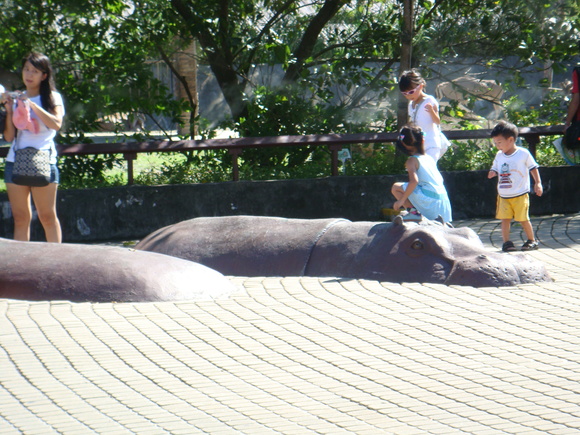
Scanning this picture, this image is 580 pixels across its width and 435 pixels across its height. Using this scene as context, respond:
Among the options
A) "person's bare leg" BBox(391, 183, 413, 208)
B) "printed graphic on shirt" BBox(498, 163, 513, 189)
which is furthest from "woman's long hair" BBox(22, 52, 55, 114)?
"printed graphic on shirt" BBox(498, 163, 513, 189)

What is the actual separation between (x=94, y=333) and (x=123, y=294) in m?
0.83

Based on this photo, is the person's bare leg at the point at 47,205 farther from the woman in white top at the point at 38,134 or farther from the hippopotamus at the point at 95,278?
the hippopotamus at the point at 95,278

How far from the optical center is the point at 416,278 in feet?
23.2

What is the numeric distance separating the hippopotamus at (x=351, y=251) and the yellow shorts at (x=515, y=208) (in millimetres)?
1768

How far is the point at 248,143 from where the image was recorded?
11.4m

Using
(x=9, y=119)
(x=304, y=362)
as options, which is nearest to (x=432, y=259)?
(x=304, y=362)

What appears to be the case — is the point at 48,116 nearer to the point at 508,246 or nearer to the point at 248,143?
the point at 248,143

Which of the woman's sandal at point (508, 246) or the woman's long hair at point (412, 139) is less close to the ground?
the woman's long hair at point (412, 139)

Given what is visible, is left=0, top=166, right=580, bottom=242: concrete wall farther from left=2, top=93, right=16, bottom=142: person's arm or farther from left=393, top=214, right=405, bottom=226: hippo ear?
left=393, top=214, right=405, bottom=226: hippo ear

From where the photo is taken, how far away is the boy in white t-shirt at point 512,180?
29.9 feet

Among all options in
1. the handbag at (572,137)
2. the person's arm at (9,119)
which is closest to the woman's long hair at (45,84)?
the person's arm at (9,119)

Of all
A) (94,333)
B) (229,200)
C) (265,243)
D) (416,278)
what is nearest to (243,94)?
(229,200)

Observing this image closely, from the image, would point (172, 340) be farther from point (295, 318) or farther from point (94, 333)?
point (295, 318)

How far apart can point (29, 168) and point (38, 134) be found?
32cm
